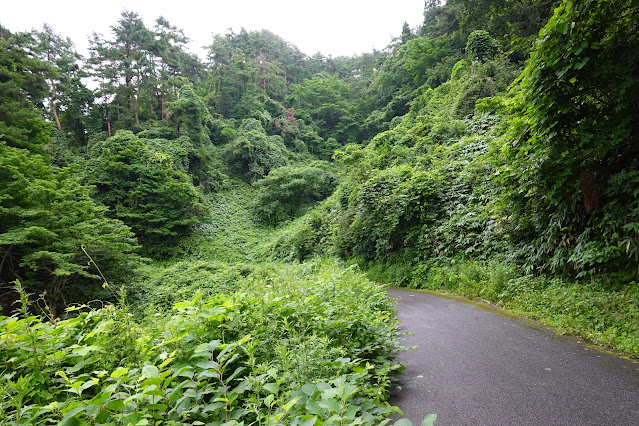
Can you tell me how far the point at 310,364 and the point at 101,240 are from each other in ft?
39.9

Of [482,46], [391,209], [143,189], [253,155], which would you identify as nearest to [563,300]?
[391,209]

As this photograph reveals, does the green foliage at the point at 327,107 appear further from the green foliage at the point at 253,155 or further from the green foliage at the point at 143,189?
the green foliage at the point at 143,189

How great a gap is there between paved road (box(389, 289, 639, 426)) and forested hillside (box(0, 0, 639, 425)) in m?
0.36

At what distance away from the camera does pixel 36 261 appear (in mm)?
10078

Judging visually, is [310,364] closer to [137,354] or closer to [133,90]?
[137,354]

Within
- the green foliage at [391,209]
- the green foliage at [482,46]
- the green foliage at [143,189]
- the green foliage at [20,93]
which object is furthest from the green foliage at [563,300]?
the green foliage at [143,189]

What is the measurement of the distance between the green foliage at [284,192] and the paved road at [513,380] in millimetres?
23550

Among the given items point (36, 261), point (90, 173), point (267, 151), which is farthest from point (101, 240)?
point (267, 151)

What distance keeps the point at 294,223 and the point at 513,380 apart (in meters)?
23.3

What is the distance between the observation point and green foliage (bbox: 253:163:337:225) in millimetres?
27234

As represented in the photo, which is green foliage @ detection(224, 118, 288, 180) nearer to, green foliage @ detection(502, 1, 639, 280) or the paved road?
green foliage @ detection(502, 1, 639, 280)

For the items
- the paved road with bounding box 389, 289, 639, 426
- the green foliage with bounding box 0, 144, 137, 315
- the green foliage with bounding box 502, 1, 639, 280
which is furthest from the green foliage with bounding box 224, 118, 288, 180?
the paved road with bounding box 389, 289, 639, 426

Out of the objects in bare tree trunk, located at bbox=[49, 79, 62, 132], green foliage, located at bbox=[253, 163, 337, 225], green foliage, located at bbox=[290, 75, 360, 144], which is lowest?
green foliage, located at bbox=[253, 163, 337, 225]

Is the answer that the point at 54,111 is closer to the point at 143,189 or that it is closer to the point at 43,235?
the point at 143,189
